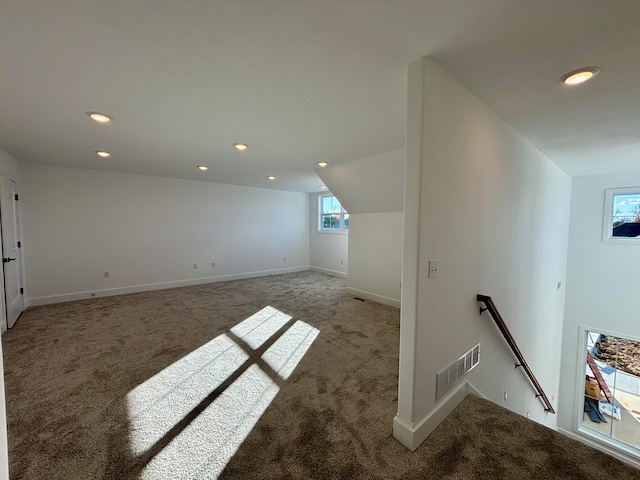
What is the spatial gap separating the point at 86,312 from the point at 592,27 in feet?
20.1

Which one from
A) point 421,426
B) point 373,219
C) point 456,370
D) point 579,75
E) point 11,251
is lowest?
point 421,426

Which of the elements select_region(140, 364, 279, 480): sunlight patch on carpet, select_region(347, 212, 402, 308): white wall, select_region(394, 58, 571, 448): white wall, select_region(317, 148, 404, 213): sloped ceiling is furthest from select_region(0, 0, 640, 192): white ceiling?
select_region(140, 364, 279, 480): sunlight patch on carpet

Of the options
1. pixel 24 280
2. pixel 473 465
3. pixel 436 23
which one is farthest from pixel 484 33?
pixel 24 280

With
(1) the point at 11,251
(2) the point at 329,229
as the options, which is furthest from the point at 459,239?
(1) the point at 11,251

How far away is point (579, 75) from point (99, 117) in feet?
12.5

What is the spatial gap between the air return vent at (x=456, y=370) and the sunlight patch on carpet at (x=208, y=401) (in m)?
1.32

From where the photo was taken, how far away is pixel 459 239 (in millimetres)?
1915

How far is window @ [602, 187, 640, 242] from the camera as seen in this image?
4.49m

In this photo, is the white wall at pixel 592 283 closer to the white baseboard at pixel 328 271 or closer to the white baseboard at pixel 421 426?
the white baseboard at pixel 328 271

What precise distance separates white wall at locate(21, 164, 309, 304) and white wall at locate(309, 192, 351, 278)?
2.67ft

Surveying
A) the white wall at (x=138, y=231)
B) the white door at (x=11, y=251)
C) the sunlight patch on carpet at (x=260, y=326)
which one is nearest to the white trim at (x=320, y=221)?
the white wall at (x=138, y=231)

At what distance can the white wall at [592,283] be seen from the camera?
4512 mm

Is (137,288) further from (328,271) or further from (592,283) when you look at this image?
(592,283)

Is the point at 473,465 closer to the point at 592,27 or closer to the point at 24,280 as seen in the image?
the point at 592,27
